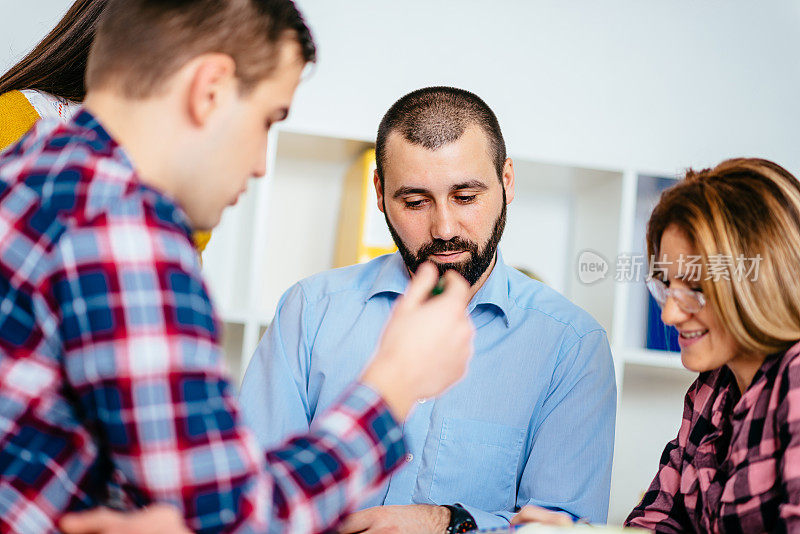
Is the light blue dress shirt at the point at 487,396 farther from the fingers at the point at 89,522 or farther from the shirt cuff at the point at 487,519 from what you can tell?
the fingers at the point at 89,522

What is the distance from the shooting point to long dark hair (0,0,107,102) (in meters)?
1.54

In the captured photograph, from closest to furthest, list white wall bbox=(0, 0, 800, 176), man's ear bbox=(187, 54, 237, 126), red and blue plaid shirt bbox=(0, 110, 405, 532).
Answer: red and blue plaid shirt bbox=(0, 110, 405, 532) → man's ear bbox=(187, 54, 237, 126) → white wall bbox=(0, 0, 800, 176)

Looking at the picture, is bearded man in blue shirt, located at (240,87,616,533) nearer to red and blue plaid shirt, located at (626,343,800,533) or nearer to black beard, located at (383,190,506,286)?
black beard, located at (383,190,506,286)

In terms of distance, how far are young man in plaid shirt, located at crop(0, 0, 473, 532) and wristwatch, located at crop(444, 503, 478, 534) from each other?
0.64 m

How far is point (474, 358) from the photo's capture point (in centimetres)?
161

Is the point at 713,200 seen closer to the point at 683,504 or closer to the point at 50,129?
the point at 683,504

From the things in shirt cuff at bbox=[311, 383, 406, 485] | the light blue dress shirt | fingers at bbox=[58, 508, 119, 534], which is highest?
shirt cuff at bbox=[311, 383, 406, 485]

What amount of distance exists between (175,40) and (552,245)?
1.97 meters

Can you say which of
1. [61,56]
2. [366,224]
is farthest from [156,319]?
[366,224]

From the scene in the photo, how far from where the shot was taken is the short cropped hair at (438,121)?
1627 mm

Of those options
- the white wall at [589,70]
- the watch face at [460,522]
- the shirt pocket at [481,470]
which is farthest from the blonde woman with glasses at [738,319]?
Answer: the white wall at [589,70]

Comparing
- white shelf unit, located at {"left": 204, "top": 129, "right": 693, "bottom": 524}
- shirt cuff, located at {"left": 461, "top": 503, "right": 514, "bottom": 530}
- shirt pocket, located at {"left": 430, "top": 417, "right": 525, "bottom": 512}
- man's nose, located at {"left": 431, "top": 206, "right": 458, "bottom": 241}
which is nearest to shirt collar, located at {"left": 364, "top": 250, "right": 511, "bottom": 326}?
man's nose, located at {"left": 431, "top": 206, "right": 458, "bottom": 241}

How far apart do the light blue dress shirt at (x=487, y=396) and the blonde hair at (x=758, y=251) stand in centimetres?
45

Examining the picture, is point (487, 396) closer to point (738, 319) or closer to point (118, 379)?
point (738, 319)
